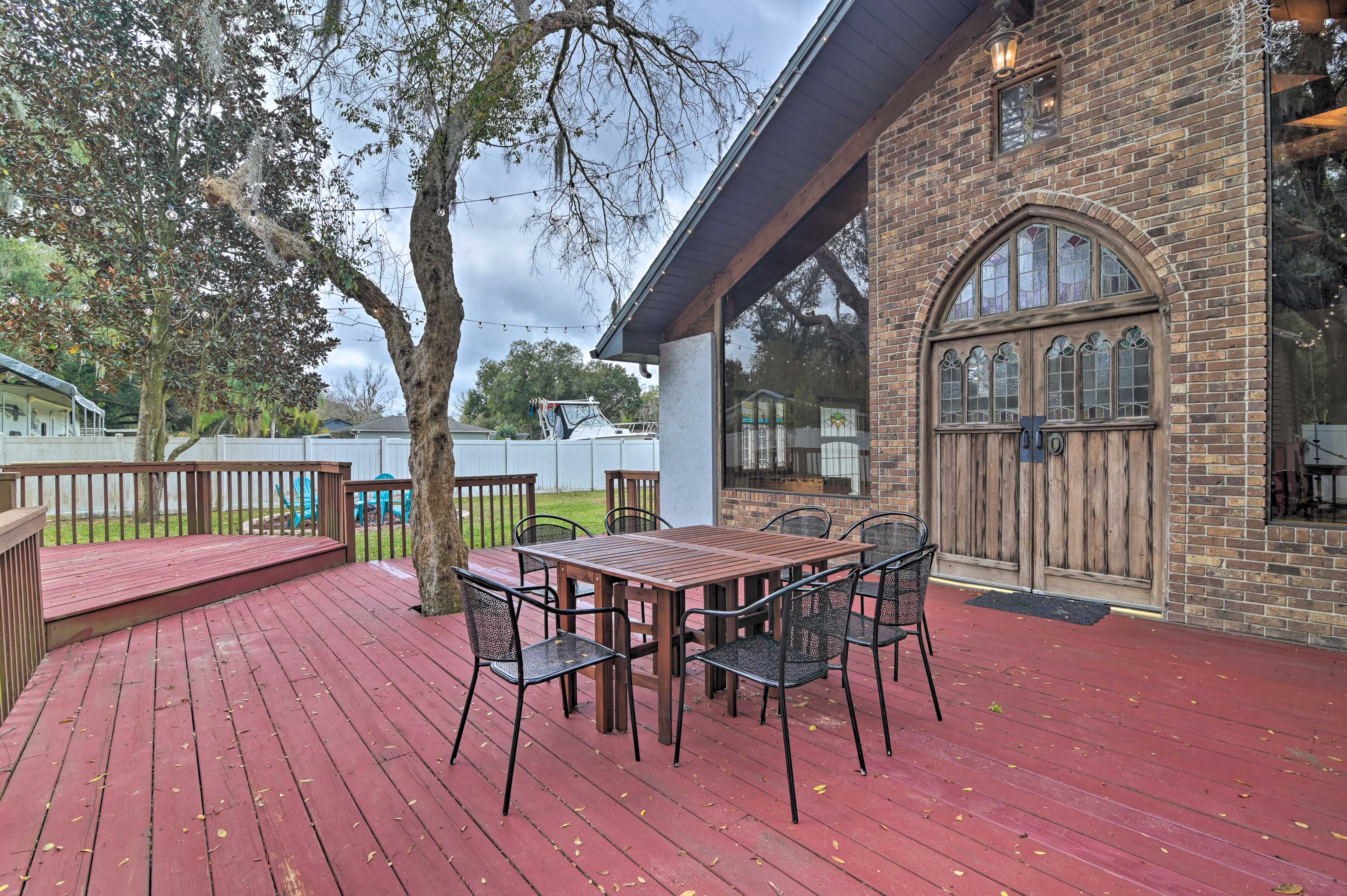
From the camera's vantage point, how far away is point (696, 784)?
2.22 m

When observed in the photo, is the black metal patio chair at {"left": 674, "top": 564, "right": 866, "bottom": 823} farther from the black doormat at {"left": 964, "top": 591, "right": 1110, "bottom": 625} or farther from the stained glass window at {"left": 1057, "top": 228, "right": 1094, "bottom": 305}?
the stained glass window at {"left": 1057, "top": 228, "right": 1094, "bottom": 305}

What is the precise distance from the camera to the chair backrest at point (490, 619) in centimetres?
219

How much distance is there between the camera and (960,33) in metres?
4.97

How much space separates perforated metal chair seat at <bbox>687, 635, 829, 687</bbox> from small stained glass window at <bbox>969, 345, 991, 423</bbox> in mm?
3281

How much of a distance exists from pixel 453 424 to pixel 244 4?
57.5 ft

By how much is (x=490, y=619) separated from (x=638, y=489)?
17.6 feet

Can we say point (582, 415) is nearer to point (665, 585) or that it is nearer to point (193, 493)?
point (193, 493)

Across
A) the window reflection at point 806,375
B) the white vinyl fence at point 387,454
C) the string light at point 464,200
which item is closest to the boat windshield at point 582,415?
the white vinyl fence at point 387,454

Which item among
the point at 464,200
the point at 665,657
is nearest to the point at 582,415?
Result: the point at 464,200

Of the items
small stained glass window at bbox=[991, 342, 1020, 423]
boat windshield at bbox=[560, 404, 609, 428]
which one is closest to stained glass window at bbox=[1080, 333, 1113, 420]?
small stained glass window at bbox=[991, 342, 1020, 423]

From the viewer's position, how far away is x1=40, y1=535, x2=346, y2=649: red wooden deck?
4094mm

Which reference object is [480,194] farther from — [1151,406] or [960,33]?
[1151,406]

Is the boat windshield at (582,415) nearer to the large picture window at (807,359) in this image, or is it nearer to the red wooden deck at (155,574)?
the red wooden deck at (155,574)

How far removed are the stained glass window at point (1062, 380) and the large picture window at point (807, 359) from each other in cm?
143
